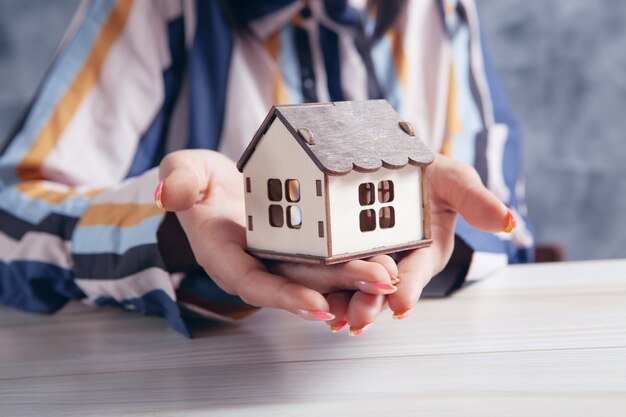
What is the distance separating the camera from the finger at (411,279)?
0.42 m

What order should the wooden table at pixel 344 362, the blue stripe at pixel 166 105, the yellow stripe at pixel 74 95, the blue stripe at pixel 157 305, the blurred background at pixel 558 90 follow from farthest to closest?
the blurred background at pixel 558 90 → the blue stripe at pixel 166 105 → the yellow stripe at pixel 74 95 → the blue stripe at pixel 157 305 → the wooden table at pixel 344 362

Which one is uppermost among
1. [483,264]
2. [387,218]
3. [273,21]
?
[273,21]

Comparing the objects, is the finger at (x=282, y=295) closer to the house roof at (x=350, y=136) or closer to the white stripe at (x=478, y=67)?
the house roof at (x=350, y=136)

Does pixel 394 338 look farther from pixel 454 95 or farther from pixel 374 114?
pixel 454 95

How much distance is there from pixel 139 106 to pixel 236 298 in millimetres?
392

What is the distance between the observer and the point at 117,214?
2.02ft

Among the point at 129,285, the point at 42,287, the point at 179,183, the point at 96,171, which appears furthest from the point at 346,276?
the point at 96,171

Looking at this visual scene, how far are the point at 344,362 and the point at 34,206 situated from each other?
1.25 ft

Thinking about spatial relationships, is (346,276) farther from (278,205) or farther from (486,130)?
(486,130)

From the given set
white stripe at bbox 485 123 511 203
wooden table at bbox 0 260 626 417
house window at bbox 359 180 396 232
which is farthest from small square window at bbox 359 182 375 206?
white stripe at bbox 485 123 511 203

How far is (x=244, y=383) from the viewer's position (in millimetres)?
433

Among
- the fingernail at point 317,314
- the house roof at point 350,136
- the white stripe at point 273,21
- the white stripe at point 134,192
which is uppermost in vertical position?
the white stripe at point 273,21

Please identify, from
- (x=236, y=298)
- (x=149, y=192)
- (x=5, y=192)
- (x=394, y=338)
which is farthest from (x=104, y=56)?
(x=394, y=338)

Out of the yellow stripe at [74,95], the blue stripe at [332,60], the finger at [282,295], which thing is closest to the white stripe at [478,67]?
the blue stripe at [332,60]
